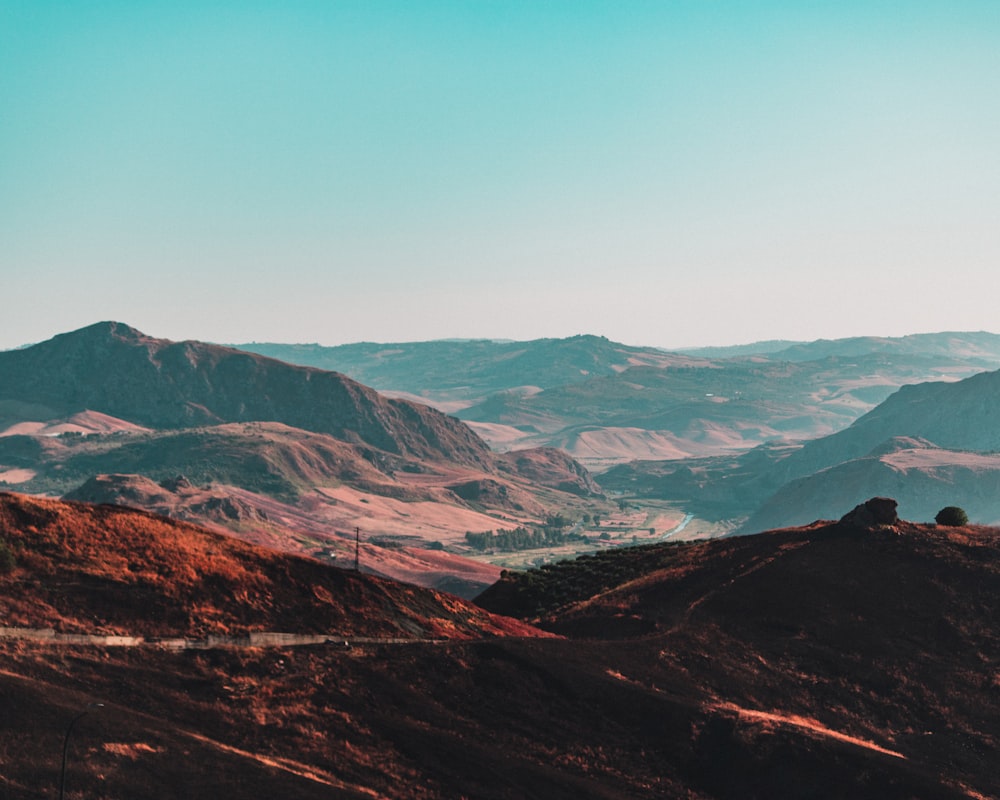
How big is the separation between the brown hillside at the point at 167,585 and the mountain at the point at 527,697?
0.24 meters

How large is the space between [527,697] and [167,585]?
23027 millimetres

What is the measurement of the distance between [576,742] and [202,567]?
86.3 ft

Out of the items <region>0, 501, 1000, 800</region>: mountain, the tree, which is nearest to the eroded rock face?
<region>0, 501, 1000, 800</region>: mountain

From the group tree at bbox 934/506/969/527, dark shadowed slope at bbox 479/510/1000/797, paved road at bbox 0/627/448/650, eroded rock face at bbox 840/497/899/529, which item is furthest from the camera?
tree at bbox 934/506/969/527

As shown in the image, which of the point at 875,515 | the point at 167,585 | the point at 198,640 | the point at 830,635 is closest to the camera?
the point at 198,640

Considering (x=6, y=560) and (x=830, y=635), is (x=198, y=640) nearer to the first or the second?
(x=6, y=560)

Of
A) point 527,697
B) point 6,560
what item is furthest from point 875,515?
point 6,560

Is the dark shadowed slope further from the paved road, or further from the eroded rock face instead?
the paved road

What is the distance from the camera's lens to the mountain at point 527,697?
4284cm

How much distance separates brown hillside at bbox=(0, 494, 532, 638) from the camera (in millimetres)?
53469

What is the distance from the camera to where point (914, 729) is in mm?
64062

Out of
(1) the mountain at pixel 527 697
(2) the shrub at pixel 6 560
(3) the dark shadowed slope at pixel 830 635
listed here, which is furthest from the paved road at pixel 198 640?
(3) the dark shadowed slope at pixel 830 635

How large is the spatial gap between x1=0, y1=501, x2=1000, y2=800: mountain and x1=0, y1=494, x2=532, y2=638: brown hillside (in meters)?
0.24

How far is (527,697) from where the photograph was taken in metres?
57.4
